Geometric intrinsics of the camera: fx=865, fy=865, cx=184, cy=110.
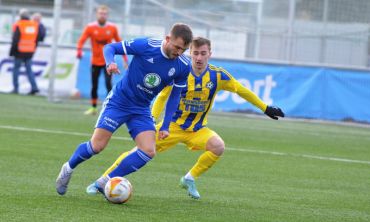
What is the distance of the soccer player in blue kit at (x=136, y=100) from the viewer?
26.0 ft

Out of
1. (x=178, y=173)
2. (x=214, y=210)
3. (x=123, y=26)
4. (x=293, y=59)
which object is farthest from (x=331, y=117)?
(x=214, y=210)

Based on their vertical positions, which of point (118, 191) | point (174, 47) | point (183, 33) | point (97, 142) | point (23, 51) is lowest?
point (118, 191)

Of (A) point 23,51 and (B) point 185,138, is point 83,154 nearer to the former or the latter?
(B) point 185,138

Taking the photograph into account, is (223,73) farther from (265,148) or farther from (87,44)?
(87,44)

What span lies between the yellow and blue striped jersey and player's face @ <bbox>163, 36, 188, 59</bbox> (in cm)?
114

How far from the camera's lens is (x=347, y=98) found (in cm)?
1934

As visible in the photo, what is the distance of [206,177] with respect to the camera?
1015 centimetres

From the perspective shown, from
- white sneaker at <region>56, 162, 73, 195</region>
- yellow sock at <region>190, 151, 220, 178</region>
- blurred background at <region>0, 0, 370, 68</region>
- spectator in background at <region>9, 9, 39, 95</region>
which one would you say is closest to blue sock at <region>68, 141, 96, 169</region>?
white sneaker at <region>56, 162, 73, 195</region>

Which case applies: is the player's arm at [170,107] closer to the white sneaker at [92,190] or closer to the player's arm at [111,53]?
the player's arm at [111,53]

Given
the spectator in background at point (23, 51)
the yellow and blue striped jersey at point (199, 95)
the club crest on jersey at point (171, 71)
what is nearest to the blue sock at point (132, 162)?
the club crest on jersey at point (171, 71)

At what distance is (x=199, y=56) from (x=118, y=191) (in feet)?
6.35

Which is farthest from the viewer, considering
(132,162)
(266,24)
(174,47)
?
(266,24)

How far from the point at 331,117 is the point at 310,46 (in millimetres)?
2049

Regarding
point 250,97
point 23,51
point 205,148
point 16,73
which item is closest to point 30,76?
point 16,73
